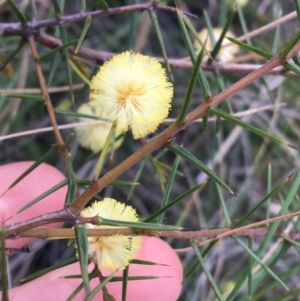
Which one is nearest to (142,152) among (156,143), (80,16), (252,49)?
(156,143)

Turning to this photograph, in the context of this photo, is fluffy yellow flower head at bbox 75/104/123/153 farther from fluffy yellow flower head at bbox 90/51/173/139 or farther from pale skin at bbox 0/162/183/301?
fluffy yellow flower head at bbox 90/51/173/139

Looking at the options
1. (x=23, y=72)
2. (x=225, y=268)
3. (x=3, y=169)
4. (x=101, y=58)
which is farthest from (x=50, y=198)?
(x=225, y=268)

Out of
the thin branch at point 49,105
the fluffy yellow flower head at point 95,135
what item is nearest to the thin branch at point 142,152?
the thin branch at point 49,105

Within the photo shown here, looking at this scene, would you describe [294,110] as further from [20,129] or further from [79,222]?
[79,222]

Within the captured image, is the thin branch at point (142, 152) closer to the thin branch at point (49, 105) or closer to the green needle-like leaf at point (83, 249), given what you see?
the green needle-like leaf at point (83, 249)

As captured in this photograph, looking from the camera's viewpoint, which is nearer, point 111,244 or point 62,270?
point 111,244

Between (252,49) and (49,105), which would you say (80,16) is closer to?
(49,105)

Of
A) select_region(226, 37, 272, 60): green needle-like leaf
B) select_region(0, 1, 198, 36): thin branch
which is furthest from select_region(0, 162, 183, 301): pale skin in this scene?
select_region(226, 37, 272, 60): green needle-like leaf
